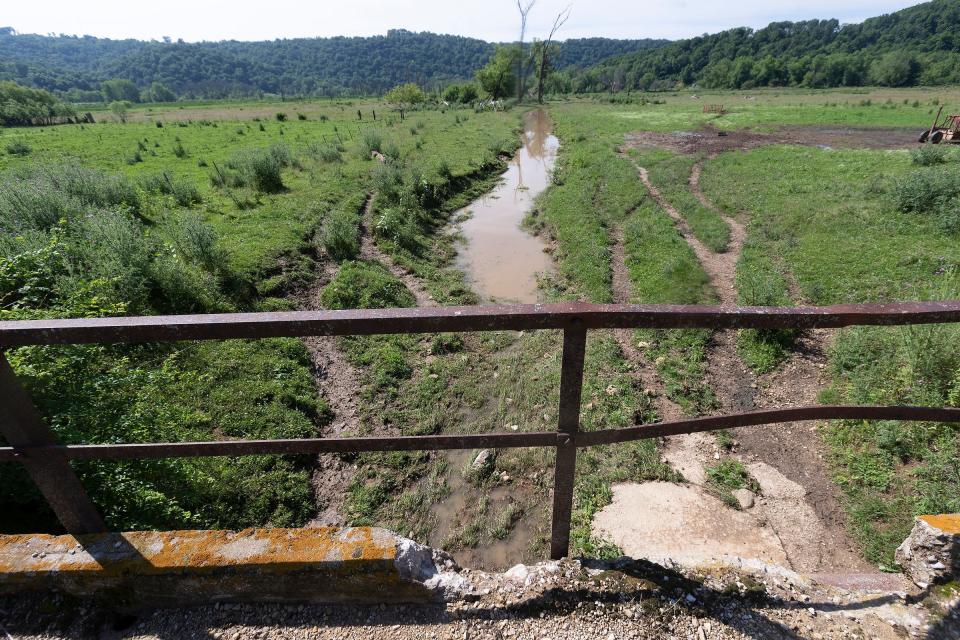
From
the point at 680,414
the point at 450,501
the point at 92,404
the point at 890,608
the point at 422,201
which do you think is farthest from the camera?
the point at 422,201

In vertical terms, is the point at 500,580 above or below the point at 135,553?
below

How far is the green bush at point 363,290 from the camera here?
30.7ft

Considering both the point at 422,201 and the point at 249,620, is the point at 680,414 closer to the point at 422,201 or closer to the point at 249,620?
the point at 249,620

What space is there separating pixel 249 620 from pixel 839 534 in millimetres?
4938

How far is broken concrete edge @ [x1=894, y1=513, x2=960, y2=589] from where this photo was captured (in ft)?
7.22

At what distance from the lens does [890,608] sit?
Result: 217cm

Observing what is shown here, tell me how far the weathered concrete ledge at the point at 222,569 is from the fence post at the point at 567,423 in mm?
604

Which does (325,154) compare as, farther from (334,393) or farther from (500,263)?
(334,393)

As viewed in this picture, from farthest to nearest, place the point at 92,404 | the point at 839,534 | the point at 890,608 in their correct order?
the point at 839,534 < the point at 92,404 < the point at 890,608

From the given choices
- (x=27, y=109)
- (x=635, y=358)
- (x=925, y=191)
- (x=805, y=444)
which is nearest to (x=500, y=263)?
(x=635, y=358)

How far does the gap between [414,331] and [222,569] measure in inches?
59.8

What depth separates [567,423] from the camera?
201cm

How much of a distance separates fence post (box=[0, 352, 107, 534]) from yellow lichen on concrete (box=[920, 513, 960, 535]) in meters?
4.16

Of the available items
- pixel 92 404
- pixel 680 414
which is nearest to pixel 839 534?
pixel 680 414
